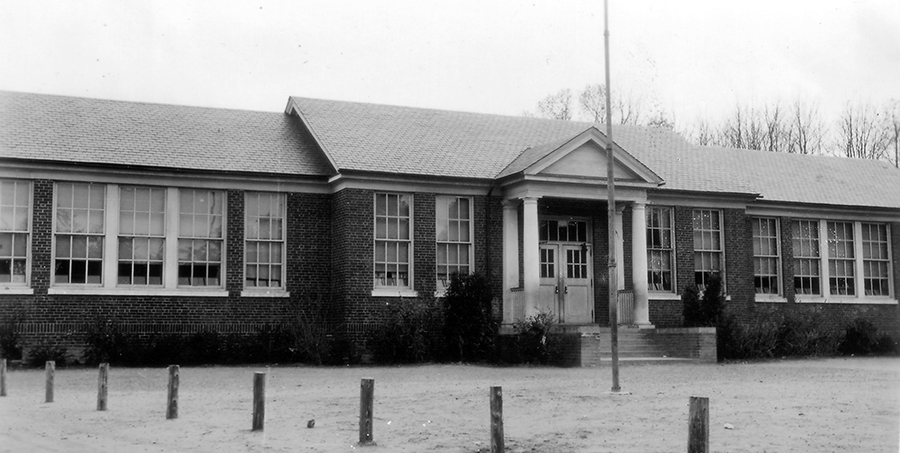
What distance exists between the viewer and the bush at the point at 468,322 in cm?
2414

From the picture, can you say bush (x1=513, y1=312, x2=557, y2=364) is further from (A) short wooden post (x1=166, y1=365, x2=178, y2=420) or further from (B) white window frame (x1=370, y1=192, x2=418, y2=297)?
(A) short wooden post (x1=166, y1=365, x2=178, y2=420)

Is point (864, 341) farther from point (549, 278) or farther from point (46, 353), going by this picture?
point (46, 353)

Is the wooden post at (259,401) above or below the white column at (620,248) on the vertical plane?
below

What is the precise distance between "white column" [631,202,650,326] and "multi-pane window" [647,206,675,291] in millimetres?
1596

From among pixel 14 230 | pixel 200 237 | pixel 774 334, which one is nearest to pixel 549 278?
pixel 774 334

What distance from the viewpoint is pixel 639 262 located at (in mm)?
26375

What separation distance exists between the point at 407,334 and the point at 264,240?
→ 4.40m

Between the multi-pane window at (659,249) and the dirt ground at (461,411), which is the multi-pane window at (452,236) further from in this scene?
the multi-pane window at (659,249)

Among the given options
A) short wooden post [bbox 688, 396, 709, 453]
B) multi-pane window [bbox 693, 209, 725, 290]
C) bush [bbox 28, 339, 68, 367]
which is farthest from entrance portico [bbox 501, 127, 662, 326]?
short wooden post [bbox 688, 396, 709, 453]

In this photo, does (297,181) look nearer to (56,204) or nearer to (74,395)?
(56,204)

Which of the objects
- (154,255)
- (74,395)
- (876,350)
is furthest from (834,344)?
(74,395)

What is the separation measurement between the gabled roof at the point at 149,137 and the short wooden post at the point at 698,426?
1731 cm

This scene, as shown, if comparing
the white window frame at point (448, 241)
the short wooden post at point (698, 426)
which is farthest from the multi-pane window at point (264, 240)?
the short wooden post at point (698, 426)

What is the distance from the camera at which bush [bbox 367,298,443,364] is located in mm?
23766
